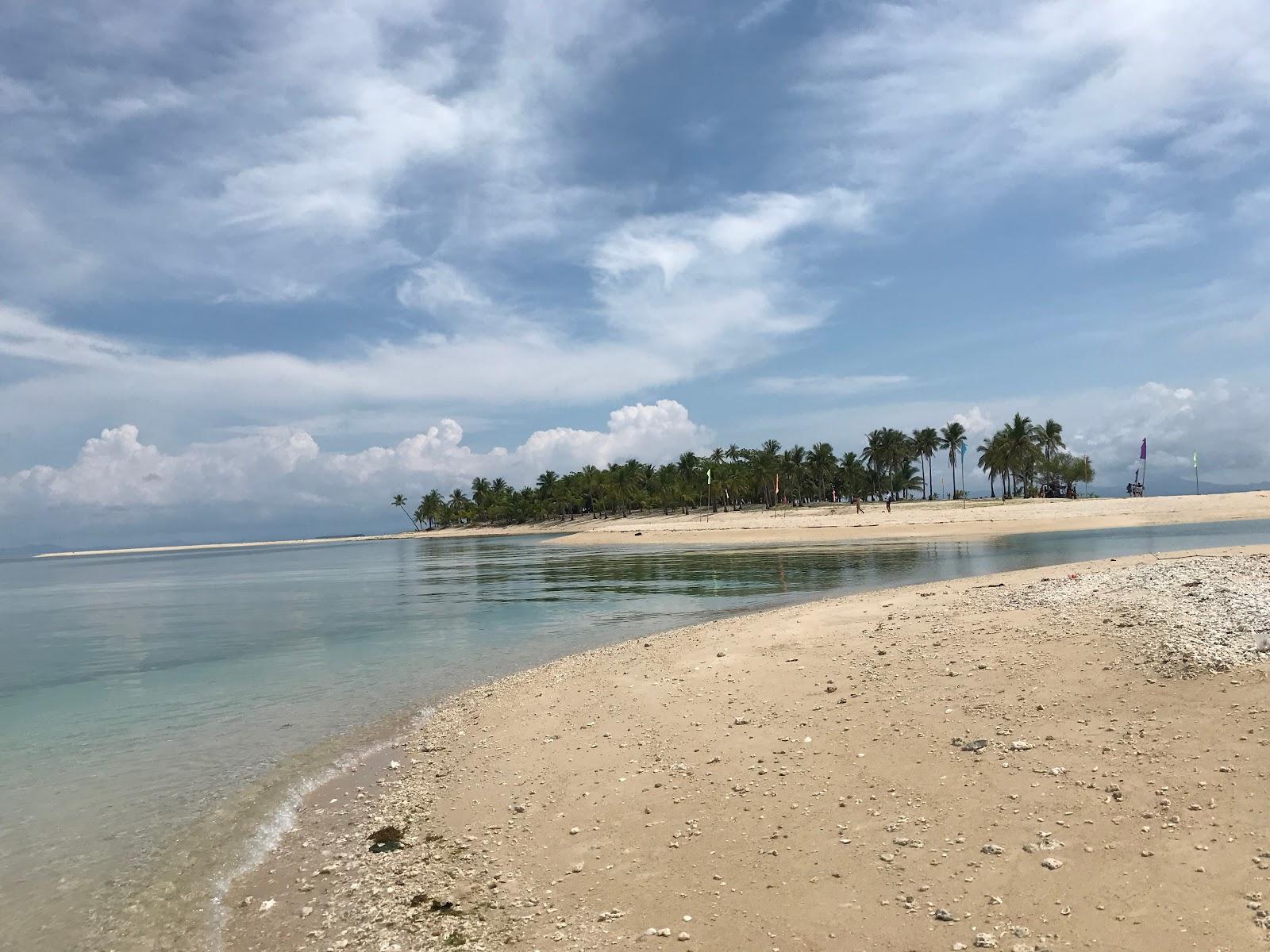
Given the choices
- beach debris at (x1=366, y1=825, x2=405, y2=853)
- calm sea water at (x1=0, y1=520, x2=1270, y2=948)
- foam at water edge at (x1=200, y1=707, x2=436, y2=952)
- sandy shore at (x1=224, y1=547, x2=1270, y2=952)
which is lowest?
calm sea water at (x1=0, y1=520, x2=1270, y2=948)

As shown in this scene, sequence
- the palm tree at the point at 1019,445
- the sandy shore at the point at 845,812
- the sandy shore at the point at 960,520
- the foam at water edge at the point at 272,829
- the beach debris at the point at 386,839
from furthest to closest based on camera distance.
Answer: the palm tree at the point at 1019,445 < the sandy shore at the point at 960,520 < the beach debris at the point at 386,839 < the foam at water edge at the point at 272,829 < the sandy shore at the point at 845,812

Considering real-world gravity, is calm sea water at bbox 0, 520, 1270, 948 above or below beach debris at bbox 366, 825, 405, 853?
below

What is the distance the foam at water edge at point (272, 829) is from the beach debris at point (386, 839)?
4.39 ft

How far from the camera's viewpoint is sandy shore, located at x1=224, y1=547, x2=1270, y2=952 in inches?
238

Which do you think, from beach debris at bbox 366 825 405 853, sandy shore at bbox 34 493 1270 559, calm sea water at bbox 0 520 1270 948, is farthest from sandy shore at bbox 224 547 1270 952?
sandy shore at bbox 34 493 1270 559

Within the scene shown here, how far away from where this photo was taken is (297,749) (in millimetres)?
13531

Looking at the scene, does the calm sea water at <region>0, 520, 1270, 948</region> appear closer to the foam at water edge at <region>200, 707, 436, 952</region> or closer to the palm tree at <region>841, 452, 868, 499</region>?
the foam at water edge at <region>200, 707, 436, 952</region>

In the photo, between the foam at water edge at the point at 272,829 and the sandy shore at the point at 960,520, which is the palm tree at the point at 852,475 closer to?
the sandy shore at the point at 960,520

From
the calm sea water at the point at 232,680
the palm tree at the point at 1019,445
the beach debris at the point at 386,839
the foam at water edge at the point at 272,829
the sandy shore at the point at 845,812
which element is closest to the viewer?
the sandy shore at the point at 845,812

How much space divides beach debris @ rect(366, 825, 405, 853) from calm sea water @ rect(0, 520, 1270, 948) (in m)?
1.68

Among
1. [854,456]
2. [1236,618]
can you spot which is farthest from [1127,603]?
[854,456]

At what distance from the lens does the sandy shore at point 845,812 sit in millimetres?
6047

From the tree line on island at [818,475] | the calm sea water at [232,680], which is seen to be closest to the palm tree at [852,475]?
the tree line on island at [818,475]

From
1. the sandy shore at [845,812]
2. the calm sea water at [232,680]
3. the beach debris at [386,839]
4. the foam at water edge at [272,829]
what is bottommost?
the calm sea water at [232,680]
